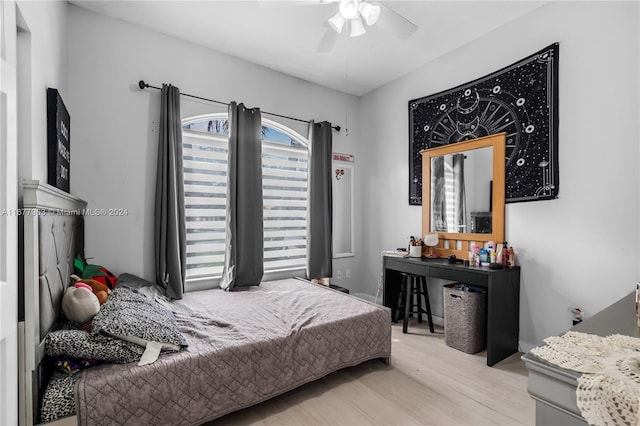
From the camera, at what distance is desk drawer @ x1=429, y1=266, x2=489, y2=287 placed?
2.50 meters

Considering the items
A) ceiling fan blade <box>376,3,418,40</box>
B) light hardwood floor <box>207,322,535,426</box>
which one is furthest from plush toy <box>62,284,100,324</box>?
ceiling fan blade <box>376,3,418,40</box>

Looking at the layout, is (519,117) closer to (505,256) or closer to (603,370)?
(505,256)

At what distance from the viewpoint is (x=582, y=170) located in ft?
7.60

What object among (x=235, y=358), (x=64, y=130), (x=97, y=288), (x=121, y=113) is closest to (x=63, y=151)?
(x=64, y=130)

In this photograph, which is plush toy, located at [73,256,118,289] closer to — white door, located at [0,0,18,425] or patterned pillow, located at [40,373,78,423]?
patterned pillow, located at [40,373,78,423]

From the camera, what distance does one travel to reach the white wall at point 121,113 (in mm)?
2529

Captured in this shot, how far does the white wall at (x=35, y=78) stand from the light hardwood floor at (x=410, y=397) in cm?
125

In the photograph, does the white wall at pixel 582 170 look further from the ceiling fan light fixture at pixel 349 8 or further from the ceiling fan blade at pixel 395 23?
the ceiling fan light fixture at pixel 349 8

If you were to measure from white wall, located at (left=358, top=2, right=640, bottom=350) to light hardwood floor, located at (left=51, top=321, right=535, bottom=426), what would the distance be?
2.29 ft

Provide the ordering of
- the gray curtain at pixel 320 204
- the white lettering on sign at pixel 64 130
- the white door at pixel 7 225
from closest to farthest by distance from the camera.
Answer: the white door at pixel 7 225, the white lettering on sign at pixel 64 130, the gray curtain at pixel 320 204

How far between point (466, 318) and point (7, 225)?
292cm

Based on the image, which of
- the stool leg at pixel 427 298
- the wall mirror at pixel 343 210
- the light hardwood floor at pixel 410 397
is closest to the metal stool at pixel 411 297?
the stool leg at pixel 427 298

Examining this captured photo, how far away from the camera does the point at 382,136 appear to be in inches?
156

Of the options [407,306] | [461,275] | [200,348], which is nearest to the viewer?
[200,348]
